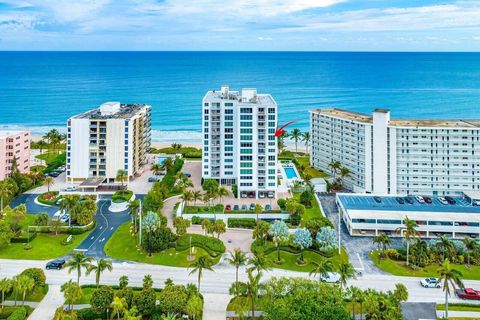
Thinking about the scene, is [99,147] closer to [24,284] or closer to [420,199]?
[24,284]

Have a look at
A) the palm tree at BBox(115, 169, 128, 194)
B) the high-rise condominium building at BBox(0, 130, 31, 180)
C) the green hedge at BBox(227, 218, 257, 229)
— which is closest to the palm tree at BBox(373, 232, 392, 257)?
the green hedge at BBox(227, 218, 257, 229)

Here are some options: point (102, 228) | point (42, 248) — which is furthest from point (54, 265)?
point (102, 228)

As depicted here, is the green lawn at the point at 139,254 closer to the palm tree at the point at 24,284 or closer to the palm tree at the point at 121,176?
the palm tree at the point at 24,284

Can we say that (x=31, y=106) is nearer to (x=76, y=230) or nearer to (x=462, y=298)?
(x=76, y=230)

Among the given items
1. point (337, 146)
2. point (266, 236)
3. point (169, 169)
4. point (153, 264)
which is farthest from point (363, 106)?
point (153, 264)

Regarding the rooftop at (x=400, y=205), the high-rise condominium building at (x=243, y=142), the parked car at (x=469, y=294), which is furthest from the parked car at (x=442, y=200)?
the high-rise condominium building at (x=243, y=142)
